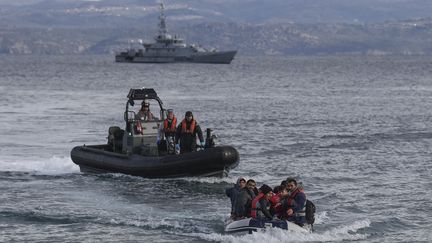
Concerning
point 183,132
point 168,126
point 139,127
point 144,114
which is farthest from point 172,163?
point 144,114

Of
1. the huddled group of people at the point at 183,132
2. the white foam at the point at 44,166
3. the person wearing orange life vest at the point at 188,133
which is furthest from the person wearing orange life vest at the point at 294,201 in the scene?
the white foam at the point at 44,166

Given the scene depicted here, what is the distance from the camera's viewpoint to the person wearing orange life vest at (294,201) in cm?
2102

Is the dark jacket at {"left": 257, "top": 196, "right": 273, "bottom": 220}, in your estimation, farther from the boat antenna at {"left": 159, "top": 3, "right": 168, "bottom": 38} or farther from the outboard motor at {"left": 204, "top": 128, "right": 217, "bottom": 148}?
the boat antenna at {"left": 159, "top": 3, "right": 168, "bottom": 38}

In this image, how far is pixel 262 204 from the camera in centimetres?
2103

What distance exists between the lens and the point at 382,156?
3588 centimetres

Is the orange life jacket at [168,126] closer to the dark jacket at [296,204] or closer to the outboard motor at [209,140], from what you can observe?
the outboard motor at [209,140]

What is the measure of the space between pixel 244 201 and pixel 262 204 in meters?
0.53

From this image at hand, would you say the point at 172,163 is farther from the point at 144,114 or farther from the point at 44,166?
the point at 44,166

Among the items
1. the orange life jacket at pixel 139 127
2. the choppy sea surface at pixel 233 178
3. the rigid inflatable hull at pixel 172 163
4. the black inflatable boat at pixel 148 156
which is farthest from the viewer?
the orange life jacket at pixel 139 127

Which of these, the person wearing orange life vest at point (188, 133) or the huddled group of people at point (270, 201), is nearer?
the huddled group of people at point (270, 201)

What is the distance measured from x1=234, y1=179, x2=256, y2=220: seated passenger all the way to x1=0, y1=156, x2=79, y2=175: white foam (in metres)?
12.0

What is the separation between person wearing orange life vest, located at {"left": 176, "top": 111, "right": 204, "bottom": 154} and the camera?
28875mm

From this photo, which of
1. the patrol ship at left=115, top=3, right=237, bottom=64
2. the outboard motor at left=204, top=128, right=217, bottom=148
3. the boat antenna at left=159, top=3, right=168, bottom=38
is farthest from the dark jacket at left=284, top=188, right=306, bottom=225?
the patrol ship at left=115, top=3, right=237, bottom=64

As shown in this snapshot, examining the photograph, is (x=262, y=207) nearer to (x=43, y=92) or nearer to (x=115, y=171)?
(x=115, y=171)
